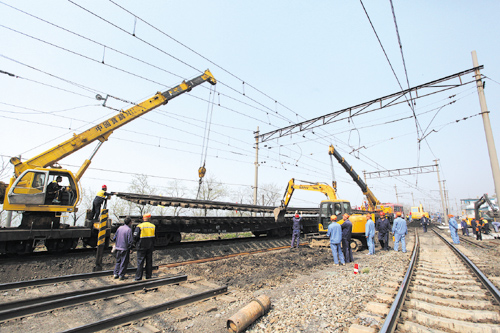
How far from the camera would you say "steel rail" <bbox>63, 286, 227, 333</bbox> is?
3.52 m

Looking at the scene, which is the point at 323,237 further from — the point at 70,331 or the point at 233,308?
the point at 70,331

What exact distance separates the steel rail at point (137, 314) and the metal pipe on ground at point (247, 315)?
53.4 inches

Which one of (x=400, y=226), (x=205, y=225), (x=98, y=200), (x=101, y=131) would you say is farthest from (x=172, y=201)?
(x=400, y=226)

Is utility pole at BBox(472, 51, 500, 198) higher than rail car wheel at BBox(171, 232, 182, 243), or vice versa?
utility pole at BBox(472, 51, 500, 198)

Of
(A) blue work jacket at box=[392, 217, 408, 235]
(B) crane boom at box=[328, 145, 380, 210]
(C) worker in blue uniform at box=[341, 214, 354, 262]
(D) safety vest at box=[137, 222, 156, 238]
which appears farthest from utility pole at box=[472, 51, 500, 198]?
(D) safety vest at box=[137, 222, 156, 238]

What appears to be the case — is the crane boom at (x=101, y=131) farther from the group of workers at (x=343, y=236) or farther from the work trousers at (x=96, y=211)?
the group of workers at (x=343, y=236)

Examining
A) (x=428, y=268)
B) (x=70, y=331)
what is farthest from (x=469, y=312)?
(x=70, y=331)

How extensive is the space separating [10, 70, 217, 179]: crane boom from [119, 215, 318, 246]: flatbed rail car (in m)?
3.36

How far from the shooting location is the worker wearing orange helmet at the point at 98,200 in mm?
8508

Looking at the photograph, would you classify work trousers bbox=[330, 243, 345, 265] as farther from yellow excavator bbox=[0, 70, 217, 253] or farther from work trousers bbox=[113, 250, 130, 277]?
yellow excavator bbox=[0, 70, 217, 253]

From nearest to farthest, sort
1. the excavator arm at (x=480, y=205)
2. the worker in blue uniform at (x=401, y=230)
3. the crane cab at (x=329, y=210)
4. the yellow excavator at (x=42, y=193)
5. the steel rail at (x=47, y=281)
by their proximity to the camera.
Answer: the steel rail at (x=47, y=281)
the yellow excavator at (x=42, y=193)
the worker in blue uniform at (x=401, y=230)
the crane cab at (x=329, y=210)
the excavator arm at (x=480, y=205)

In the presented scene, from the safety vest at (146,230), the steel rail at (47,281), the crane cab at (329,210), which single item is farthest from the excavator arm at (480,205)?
the steel rail at (47,281)

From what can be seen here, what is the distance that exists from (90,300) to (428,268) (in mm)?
9904

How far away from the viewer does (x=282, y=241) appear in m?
14.2
